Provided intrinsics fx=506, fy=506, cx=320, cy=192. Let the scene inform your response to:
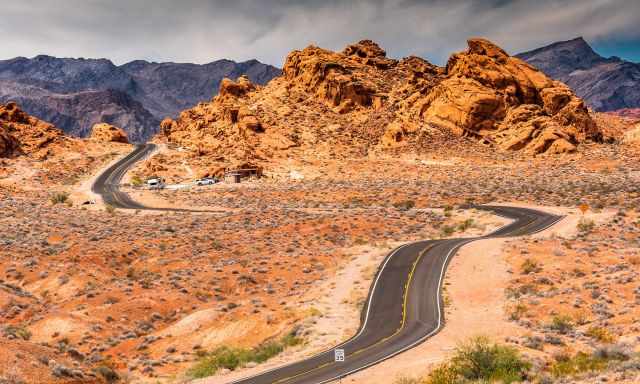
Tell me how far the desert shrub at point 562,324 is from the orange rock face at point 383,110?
245 feet

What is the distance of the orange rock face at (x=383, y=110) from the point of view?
98.8 m

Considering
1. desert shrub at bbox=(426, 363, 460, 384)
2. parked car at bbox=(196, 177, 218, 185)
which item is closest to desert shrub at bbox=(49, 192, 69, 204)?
parked car at bbox=(196, 177, 218, 185)

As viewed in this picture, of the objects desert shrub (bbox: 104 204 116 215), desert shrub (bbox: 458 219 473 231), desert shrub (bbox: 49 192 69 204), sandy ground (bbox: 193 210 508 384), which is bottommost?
sandy ground (bbox: 193 210 508 384)

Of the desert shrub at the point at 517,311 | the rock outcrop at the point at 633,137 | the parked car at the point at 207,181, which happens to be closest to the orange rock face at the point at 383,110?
the rock outcrop at the point at 633,137

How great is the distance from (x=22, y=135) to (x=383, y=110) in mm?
81152

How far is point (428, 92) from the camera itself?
10750 cm

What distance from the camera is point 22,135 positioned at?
113875 mm

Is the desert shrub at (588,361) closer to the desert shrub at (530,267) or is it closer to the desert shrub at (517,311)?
the desert shrub at (517,311)

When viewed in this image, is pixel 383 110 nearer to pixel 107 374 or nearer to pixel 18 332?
pixel 18 332

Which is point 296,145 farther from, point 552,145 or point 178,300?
point 178,300

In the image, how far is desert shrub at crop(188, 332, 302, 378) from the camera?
22594 millimetres

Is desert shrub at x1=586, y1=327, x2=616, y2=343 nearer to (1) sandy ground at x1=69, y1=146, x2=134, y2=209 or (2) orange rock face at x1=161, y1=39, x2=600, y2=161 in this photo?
(1) sandy ground at x1=69, y1=146, x2=134, y2=209

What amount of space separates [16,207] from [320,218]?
43695 millimetres

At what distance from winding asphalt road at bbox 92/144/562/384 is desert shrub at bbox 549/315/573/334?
534cm
